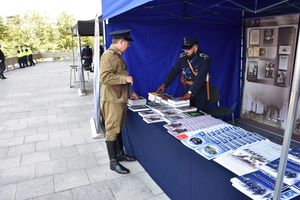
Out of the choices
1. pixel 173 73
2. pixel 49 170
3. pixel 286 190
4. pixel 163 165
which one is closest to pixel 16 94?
pixel 49 170

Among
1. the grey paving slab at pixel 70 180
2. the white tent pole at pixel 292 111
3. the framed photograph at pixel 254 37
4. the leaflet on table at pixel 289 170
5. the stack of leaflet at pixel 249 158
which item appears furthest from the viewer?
the framed photograph at pixel 254 37

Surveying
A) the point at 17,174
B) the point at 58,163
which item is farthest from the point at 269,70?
the point at 17,174

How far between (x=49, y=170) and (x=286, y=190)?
2.67 m

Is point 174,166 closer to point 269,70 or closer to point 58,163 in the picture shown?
point 58,163

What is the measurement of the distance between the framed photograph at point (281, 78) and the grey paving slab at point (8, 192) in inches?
153

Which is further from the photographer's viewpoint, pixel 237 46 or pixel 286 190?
pixel 237 46

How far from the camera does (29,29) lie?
1040 inches

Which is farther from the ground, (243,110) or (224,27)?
(224,27)

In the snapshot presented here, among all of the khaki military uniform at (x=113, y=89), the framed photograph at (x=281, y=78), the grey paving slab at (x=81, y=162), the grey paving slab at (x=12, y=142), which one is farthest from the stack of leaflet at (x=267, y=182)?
the grey paving slab at (x=12, y=142)

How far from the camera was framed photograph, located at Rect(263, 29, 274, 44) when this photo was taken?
4.11m

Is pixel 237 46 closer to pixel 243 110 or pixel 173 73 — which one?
pixel 243 110

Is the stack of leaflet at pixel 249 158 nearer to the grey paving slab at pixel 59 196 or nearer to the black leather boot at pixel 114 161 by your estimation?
the black leather boot at pixel 114 161

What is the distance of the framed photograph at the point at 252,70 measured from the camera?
446 centimetres

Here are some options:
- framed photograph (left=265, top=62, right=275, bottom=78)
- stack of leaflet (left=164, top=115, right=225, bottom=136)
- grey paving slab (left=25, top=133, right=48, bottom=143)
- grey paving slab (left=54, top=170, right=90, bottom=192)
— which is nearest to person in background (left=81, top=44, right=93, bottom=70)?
grey paving slab (left=25, top=133, right=48, bottom=143)
